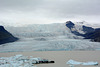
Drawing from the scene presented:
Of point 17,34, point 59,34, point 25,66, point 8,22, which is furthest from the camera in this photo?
point 8,22

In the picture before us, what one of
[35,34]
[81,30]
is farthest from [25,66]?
[81,30]

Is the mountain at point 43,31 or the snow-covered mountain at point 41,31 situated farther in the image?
the snow-covered mountain at point 41,31

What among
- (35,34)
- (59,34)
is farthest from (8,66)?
(59,34)

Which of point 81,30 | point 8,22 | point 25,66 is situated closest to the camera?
point 25,66

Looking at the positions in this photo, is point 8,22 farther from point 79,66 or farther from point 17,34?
point 79,66

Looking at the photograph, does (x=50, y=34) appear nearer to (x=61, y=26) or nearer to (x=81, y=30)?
(x=61, y=26)

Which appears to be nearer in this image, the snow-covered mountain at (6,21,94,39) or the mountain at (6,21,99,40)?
the mountain at (6,21,99,40)

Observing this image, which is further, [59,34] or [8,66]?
[59,34]

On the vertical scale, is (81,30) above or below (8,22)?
below

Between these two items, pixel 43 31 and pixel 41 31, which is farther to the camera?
pixel 41 31

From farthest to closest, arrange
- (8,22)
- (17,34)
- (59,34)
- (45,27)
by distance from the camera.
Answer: (8,22) < (45,27) < (59,34) < (17,34)
